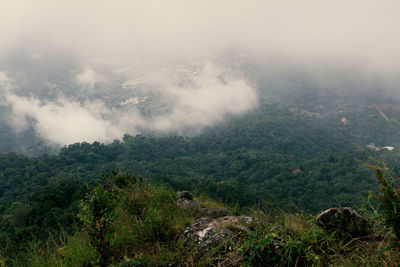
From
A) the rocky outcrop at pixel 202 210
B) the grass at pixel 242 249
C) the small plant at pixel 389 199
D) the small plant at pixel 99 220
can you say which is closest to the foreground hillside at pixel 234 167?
the rocky outcrop at pixel 202 210

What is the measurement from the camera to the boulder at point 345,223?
11.4ft

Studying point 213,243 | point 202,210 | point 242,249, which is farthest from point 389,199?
point 202,210

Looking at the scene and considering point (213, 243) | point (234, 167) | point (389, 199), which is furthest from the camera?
point (234, 167)

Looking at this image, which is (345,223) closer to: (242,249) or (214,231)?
(242,249)

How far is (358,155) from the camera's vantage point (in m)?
96.4

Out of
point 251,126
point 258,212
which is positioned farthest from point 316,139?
point 258,212

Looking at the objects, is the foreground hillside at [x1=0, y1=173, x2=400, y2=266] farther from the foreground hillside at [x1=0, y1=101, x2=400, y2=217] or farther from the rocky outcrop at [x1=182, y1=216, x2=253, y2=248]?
the foreground hillside at [x1=0, y1=101, x2=400, y2=217]

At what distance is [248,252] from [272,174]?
90.8 metres

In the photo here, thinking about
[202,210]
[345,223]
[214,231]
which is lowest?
[345,223]

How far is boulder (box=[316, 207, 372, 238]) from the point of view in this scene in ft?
11.4

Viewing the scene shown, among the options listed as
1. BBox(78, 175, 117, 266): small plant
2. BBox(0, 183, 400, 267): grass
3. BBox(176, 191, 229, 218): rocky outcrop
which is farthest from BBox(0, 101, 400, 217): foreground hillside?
BBox(78, 175, 117, 266): small plant

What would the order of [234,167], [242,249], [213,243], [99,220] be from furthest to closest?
1. [234,167]
2. [213,243]
3. [99,220]
4. [242,249]

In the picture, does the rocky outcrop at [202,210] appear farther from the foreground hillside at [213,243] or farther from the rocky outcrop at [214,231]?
the rocky outcrop at [214,231]

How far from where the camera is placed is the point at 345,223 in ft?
11.7
